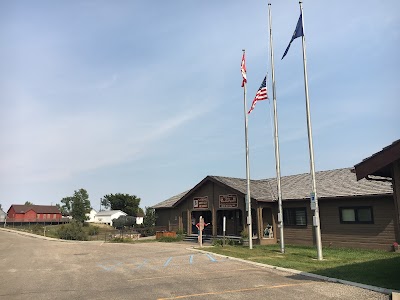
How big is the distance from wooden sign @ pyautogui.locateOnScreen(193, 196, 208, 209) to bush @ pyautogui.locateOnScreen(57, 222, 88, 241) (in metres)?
15.9

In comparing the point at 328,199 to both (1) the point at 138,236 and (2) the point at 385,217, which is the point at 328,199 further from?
(1) the point at 138,236

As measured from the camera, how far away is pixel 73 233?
41938mm

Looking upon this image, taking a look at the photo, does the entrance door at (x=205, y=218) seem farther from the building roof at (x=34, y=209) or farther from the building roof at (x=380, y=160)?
the building roof at (x=34, y=209)

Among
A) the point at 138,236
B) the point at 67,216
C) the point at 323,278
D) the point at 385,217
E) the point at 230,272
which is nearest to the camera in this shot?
the point at 323,278

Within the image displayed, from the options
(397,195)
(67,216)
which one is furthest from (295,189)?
(67,216)

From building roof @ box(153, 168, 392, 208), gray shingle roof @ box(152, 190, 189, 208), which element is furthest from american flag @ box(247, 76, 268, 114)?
gray shingle roof @ box(152, 190, 189, 208)

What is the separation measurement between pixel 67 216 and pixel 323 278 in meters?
124

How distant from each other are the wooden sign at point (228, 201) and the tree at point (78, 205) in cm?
5890

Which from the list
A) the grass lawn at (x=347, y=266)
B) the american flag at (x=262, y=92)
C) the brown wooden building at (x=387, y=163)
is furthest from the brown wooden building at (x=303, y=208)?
the american flag at (x=262, y=92)

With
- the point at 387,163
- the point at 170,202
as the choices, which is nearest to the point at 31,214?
the point at 170,202

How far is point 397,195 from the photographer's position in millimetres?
10570

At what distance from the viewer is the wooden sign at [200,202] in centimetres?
3281

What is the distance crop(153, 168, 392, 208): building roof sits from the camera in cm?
2295

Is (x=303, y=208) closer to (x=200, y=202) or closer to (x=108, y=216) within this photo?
(x=200, y=202)
